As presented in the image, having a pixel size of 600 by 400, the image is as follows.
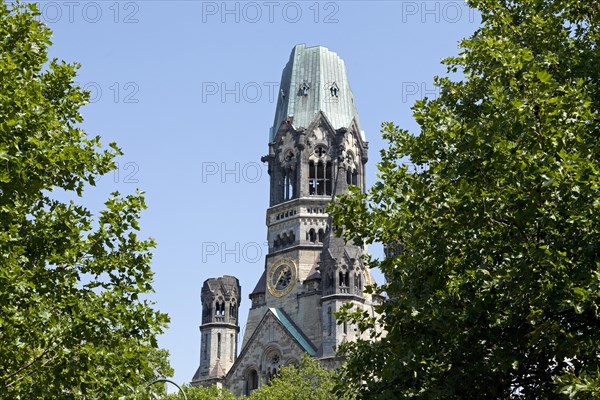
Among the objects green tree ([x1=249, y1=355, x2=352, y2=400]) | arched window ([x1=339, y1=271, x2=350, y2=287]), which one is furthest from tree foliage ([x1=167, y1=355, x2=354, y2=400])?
arched window ([x1=339, y1=271, x2=350, y2=287])

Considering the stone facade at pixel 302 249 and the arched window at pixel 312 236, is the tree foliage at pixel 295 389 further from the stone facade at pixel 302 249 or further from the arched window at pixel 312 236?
the arched window at pixel 312 236

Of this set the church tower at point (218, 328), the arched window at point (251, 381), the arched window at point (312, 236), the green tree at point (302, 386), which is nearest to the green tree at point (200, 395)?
the green tree at point (302, 386)

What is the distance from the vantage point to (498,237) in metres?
18.0

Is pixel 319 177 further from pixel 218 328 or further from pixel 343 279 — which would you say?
pixel 218 328

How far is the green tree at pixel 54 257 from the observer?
1859 centimetres

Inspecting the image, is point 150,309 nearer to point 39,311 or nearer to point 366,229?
point 39,311

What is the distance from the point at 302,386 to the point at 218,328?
2363cm

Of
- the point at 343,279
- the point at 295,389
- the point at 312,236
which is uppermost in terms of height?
the point at 312,236

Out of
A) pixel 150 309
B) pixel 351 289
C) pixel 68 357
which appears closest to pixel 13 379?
pixel 68 357

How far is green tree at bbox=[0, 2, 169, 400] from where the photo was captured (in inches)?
732

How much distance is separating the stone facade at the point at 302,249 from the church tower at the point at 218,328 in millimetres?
89

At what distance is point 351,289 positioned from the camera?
7219 centimetres

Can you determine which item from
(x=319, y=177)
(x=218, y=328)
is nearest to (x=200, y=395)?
(x=218, y=328)

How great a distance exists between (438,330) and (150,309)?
21.4 ft
